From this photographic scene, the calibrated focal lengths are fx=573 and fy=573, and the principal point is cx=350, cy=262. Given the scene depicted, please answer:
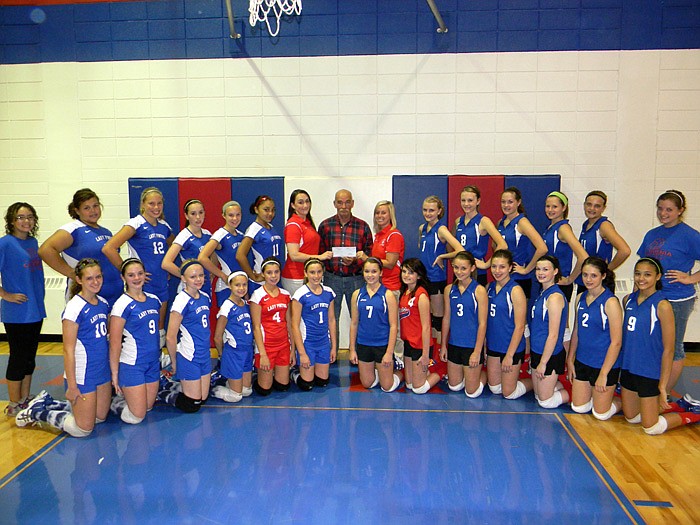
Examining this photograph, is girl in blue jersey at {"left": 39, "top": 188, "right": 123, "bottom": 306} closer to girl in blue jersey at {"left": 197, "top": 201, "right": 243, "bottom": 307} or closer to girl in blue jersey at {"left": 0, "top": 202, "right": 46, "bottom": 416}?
girl in blue jersey at {"left": 0, "top": 202, "right": 46, "bottom": 416}

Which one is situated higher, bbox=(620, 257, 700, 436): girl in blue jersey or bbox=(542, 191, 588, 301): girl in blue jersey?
bbox=(542, 191, 588, 301): girl in blue jersey

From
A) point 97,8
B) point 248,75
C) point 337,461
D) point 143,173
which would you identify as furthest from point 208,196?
point 337,461

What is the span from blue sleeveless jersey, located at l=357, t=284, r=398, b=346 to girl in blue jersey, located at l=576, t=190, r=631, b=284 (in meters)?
1.91

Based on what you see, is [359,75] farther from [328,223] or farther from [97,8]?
[97,8]

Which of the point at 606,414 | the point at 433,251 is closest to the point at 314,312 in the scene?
the point at 433,251

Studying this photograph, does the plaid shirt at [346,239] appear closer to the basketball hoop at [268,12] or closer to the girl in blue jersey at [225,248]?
the girl in blue jersey at [225,248]

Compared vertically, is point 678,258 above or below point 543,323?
above

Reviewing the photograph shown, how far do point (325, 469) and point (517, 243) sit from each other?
9.42 ft

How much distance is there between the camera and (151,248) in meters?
5.34

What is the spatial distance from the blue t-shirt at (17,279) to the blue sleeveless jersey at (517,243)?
4180 millimetres

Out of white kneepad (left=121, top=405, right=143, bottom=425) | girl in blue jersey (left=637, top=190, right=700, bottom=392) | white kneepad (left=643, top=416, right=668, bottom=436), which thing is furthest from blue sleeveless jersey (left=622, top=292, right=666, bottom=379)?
white kneepad (left=121, top=405, right=143, bottom=425)

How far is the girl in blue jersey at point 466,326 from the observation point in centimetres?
498

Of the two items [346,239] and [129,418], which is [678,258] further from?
[129,418]

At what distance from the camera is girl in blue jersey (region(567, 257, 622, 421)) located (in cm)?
446
